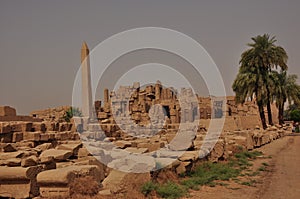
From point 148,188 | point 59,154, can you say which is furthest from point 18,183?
point 59,154

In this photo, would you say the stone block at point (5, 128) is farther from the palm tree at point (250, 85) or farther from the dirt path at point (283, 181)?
the palm tree at point (250, 85)

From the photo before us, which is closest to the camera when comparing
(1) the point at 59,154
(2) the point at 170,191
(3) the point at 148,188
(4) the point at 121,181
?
(4) the point at 121,181

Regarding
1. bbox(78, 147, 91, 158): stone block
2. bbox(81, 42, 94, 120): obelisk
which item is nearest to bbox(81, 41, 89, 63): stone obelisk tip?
bbox(81, 42, 94, 120): obelisk

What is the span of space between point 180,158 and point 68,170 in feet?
12.9

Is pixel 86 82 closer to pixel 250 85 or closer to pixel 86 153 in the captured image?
pixel 250 85

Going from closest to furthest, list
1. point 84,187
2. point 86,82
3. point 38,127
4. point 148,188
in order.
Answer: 1. point 84,187
2. point 148,188
3. point 38,127
4. point 86,82

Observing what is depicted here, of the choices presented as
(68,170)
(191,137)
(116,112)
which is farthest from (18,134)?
(116,112)

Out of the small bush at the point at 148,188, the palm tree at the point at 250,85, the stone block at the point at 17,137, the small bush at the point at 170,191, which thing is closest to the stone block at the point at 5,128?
the stone block at the point at 17,137

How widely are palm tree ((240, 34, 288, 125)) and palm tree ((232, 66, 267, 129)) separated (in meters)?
0.38

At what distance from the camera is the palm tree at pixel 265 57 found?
25.2m

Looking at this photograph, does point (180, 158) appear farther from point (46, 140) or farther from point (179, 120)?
point (179, 120)

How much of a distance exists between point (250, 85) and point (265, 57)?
2.48 metres

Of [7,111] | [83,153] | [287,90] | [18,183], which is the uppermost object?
[287,90]

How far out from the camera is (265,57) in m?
25.1
